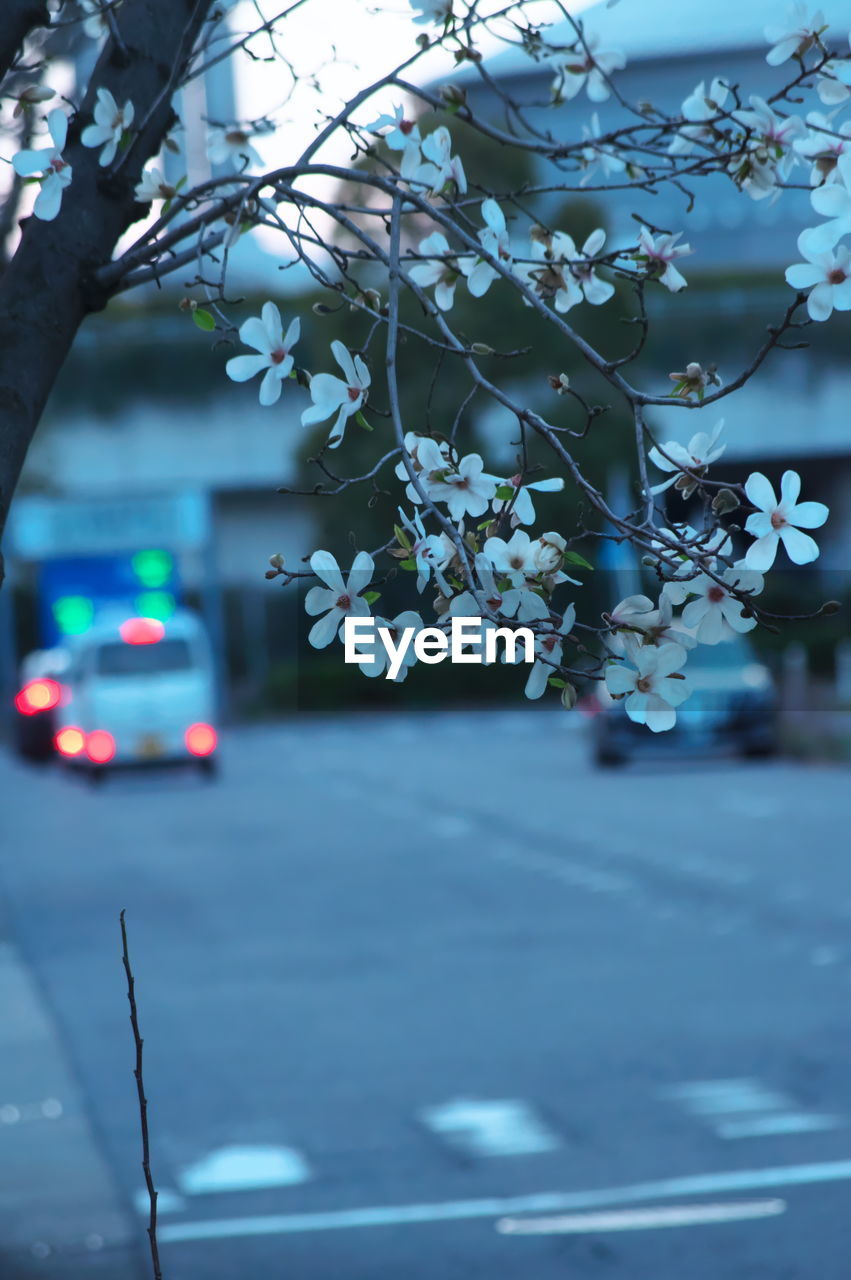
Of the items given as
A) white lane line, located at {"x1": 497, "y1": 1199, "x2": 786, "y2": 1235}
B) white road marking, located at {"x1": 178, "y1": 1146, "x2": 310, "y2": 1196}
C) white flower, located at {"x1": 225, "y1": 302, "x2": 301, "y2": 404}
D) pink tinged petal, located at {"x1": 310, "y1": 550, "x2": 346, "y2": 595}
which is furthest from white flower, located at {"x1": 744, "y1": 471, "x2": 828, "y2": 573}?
white road marking, located at {"x1": 178, "y1": 1146, "x2": 310, "y2": 1196}

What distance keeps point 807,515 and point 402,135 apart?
1173 mm

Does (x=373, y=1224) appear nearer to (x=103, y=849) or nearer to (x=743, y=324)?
(x=103, y=849)

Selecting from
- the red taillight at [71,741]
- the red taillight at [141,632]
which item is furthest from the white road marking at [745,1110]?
the red taillight at [141,632]

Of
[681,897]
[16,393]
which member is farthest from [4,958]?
[16,393]

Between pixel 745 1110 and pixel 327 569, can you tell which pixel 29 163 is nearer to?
pixel 327 569

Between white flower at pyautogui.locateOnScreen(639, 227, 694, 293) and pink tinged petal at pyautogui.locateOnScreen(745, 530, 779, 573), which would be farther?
white flower at pyautogui.locateOnScreen(639, 227, 694, 293)

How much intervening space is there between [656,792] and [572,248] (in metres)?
15.2

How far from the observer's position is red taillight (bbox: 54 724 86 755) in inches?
894

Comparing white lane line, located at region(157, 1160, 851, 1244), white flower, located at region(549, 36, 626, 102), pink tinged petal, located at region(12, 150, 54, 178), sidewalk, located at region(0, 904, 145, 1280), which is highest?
white flower, located at region(549, 36, 626, 102)

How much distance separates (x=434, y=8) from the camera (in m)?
3.04

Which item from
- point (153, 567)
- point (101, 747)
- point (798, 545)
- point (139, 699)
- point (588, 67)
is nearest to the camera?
point (798, 545)

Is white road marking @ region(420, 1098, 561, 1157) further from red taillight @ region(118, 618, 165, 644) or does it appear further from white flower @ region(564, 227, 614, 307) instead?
red taillight @ region(118, 618, 165, 644)

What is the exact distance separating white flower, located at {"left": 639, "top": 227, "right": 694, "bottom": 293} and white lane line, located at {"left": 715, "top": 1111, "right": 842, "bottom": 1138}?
4.27 meters

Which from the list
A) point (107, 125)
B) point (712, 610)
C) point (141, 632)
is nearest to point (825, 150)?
point (712, 610)
